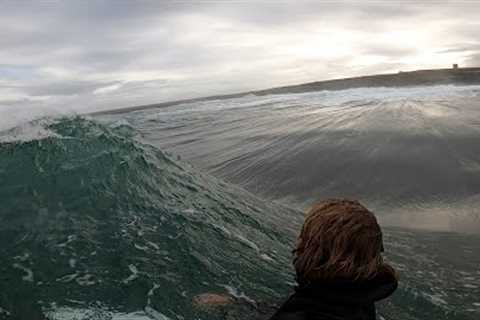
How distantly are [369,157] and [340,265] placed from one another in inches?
341

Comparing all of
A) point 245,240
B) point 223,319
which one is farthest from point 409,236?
point 223,319

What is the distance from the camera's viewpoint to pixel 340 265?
8.43 ft

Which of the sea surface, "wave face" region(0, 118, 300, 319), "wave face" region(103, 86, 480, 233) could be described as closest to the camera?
"wave face" region(0, 118, 300, 319)

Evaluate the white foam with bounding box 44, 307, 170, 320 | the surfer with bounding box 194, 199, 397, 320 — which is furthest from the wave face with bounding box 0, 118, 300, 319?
the surfer with bounding box 194, 199, 397, 320

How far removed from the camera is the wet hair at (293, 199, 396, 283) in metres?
2.58

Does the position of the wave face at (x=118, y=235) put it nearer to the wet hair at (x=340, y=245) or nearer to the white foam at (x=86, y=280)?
the white foam at (x=86, y=280)

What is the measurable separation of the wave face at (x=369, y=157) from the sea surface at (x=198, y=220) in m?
0.05

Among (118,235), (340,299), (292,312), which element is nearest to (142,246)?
(118,235)

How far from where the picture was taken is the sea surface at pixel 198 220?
4445 millimetres

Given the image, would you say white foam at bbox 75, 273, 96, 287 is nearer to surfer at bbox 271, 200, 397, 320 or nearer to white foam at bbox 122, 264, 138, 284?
white foam at bbox 122, 264, 138, 284

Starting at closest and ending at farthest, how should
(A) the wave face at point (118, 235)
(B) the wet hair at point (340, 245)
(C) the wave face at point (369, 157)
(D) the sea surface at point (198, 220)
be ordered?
(B) the wet hair at point (340, 245) → (A) the wave face at point (118, 235) → (D) the sea surface at point (198, 220) → (C) the wave face at point (369, 157)

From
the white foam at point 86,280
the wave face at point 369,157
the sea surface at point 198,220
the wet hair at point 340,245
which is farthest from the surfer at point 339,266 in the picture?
the wave face at point 369,157

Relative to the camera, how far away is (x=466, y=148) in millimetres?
11062

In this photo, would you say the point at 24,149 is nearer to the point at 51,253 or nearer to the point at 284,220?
the point at 51,253
